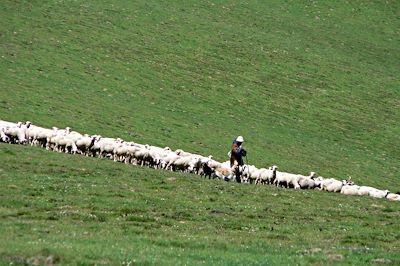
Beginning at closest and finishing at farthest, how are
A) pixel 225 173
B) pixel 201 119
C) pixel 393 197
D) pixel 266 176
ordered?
pixel 225 173 < pixel 393 197 < pixel 266 176 < pixel 201 119

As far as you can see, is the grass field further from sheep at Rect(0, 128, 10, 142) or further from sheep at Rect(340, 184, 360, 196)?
sheep at Rect(0, 128, 10, 142)

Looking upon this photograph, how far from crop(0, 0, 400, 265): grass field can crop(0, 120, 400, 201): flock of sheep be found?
2.53m

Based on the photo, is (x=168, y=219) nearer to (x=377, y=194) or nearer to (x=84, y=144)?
(x=84, y=144)

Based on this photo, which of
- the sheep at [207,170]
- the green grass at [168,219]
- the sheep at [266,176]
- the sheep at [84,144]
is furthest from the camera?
the sheep at [84,144]

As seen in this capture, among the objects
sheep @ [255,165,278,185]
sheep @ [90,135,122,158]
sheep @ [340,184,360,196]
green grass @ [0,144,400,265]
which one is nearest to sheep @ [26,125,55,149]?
sheep @ [90,135,122,158]

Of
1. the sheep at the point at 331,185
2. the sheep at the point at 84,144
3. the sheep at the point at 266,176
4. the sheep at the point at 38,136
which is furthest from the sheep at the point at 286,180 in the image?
the sheep at the point at 38,136

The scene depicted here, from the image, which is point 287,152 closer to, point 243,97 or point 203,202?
point 243,97

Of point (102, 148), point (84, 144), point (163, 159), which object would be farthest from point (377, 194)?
point (84, 144)

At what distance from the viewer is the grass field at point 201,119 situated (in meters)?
21.0

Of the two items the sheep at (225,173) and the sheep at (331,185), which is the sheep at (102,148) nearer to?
the sheep at (225,173)

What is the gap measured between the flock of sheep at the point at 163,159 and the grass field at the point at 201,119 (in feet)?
8.29

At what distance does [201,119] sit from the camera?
50.3 meters

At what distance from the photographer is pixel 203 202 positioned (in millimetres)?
26297

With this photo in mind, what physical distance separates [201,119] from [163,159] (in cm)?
1533
